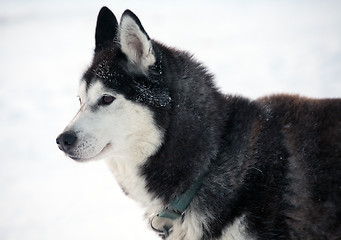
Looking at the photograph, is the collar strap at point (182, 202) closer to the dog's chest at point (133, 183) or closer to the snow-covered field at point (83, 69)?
the dog's chest at point (133, 183)

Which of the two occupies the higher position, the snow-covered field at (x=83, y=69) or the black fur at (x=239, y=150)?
the black fur at (x=239, y=150)

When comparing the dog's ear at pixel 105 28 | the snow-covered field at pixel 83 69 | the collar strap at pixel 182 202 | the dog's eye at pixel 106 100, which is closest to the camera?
the collar strap at pixel 182 202

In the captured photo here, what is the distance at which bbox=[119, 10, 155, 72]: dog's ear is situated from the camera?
95.1 inches

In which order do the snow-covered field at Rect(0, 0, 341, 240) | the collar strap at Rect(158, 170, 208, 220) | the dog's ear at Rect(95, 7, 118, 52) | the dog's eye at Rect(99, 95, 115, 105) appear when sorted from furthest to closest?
the snow-covered field at Rect(0, 0, 341, 240) < the dog's ear at Rect(95, 7, 118, 52) < the dog's eye at Rect(99, 95, 115, 105) < the collar strap at Rect(158, 170, 208, 220)

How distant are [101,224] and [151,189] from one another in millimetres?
2043

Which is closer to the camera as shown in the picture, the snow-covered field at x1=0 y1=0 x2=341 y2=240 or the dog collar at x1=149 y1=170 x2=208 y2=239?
the dog collar at x1=149 y1=170 x2=208 y2=239

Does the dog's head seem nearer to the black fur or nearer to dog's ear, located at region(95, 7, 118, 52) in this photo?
the black fur

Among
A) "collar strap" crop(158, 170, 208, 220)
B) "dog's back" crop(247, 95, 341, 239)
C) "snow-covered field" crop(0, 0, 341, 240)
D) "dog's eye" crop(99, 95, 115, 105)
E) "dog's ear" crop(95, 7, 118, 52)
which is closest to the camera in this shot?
"dog's back" crop(247, 95, 341, 239)

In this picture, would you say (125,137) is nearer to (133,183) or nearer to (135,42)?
(133,183)

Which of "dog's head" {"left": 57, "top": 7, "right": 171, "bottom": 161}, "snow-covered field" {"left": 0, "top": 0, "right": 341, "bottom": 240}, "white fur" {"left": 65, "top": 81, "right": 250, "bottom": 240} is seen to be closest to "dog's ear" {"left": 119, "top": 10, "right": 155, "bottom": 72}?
"dog's head" {"left": 57, "top": 7, "right": 171, "bottom": 161}

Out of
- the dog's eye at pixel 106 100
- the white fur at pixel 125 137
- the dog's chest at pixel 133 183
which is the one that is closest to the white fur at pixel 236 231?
the white fur at pixel 125 137

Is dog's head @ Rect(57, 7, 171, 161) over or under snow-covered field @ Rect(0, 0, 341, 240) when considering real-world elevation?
Answer: over

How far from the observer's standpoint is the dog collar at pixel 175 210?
2379 millimetres

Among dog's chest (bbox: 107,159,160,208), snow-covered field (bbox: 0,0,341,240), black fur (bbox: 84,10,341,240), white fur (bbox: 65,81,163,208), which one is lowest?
snow-covered field (bbox: 0,0,341,240)
